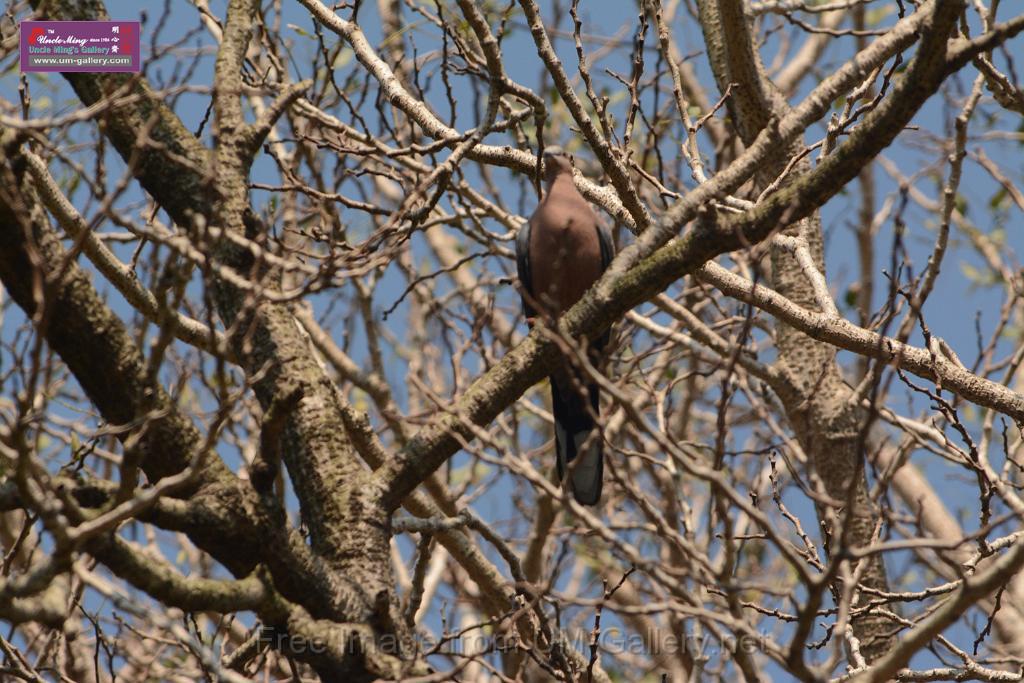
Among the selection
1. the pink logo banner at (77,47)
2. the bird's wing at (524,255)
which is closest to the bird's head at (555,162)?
the bird's wing at (524,255)

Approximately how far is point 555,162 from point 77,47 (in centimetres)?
231

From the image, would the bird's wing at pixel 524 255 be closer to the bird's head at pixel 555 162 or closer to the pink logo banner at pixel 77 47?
the bird's head at pixel 555 162

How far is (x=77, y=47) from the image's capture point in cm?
324

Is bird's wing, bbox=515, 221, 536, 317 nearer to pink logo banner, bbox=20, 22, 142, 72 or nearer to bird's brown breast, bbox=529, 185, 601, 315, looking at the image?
bird's brown breast, bbox=529, 185, 601, 315

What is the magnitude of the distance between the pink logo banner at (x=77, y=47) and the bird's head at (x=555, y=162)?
6.22 ft

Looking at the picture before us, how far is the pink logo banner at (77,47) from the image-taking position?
310 cm

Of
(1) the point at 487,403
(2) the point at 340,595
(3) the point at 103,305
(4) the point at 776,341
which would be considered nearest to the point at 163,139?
(3) the point at 103,305

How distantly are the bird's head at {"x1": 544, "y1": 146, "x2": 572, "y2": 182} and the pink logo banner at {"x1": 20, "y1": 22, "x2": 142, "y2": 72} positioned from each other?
1897 mm

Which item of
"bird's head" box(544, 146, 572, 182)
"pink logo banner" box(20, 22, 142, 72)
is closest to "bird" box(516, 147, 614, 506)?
"bird's head" box(544, 146, 572, 182)

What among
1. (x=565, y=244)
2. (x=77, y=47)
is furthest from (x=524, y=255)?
(x=77, y=47)

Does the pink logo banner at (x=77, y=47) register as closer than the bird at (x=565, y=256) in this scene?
Yes

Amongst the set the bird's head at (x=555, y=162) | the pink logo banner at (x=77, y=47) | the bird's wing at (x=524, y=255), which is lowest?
the pink logo banner at (x=77, y=47)

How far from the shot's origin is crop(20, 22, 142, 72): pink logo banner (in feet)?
10.2

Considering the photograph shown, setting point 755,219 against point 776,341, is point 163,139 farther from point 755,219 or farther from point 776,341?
point 776,341
